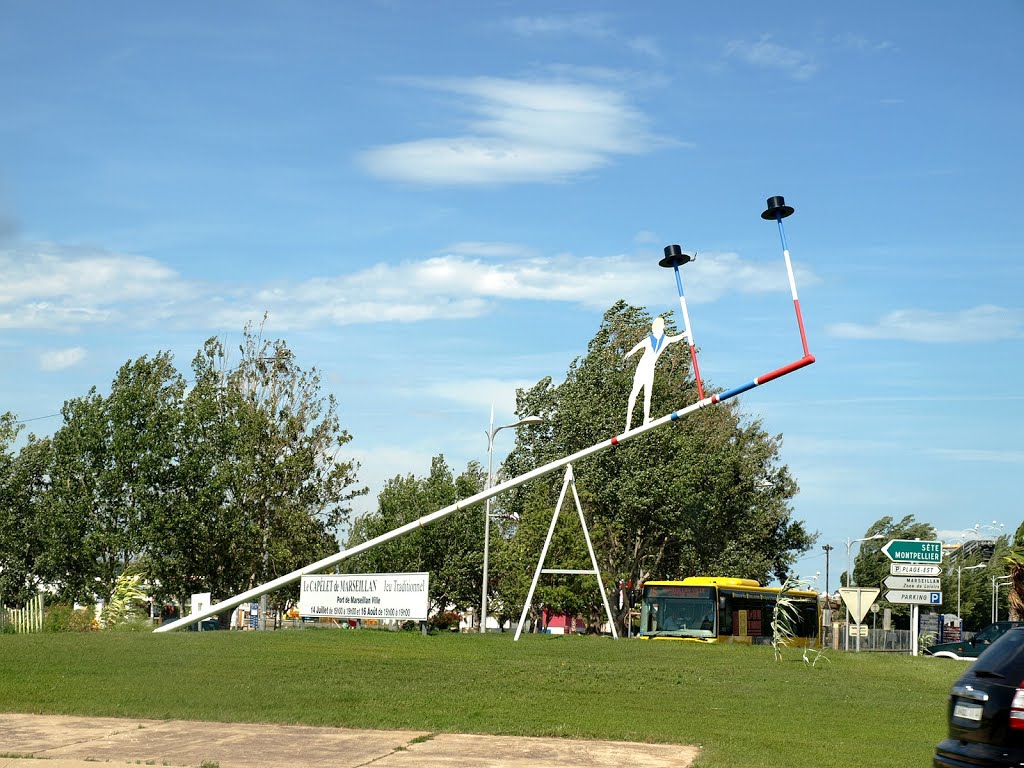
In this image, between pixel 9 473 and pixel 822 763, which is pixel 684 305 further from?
pixel 9 473

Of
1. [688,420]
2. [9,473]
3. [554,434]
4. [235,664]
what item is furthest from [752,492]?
[235,664]

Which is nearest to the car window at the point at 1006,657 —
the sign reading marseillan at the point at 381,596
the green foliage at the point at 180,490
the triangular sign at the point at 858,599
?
the sign reading marseillan at the point at 381,596

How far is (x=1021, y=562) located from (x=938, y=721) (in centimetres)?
2339

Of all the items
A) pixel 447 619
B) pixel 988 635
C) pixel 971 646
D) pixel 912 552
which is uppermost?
pixel 912 552

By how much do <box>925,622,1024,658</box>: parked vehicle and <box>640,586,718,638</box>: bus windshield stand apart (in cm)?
732

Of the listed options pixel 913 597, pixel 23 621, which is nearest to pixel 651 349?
pixel 913 597

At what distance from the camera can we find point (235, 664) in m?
19.3

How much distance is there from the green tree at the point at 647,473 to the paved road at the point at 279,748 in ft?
134

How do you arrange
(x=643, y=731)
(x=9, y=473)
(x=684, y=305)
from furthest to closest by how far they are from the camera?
(x=9, y=473), (x=684, y=305), (x=643, y=731)

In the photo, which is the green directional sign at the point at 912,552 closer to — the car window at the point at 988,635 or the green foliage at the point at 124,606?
the car window at the point at 988,635

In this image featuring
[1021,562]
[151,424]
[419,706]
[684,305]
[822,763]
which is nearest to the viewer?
[822,763]

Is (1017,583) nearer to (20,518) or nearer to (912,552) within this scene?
(912,552)

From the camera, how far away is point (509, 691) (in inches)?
662

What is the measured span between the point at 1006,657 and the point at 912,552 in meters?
25.3
